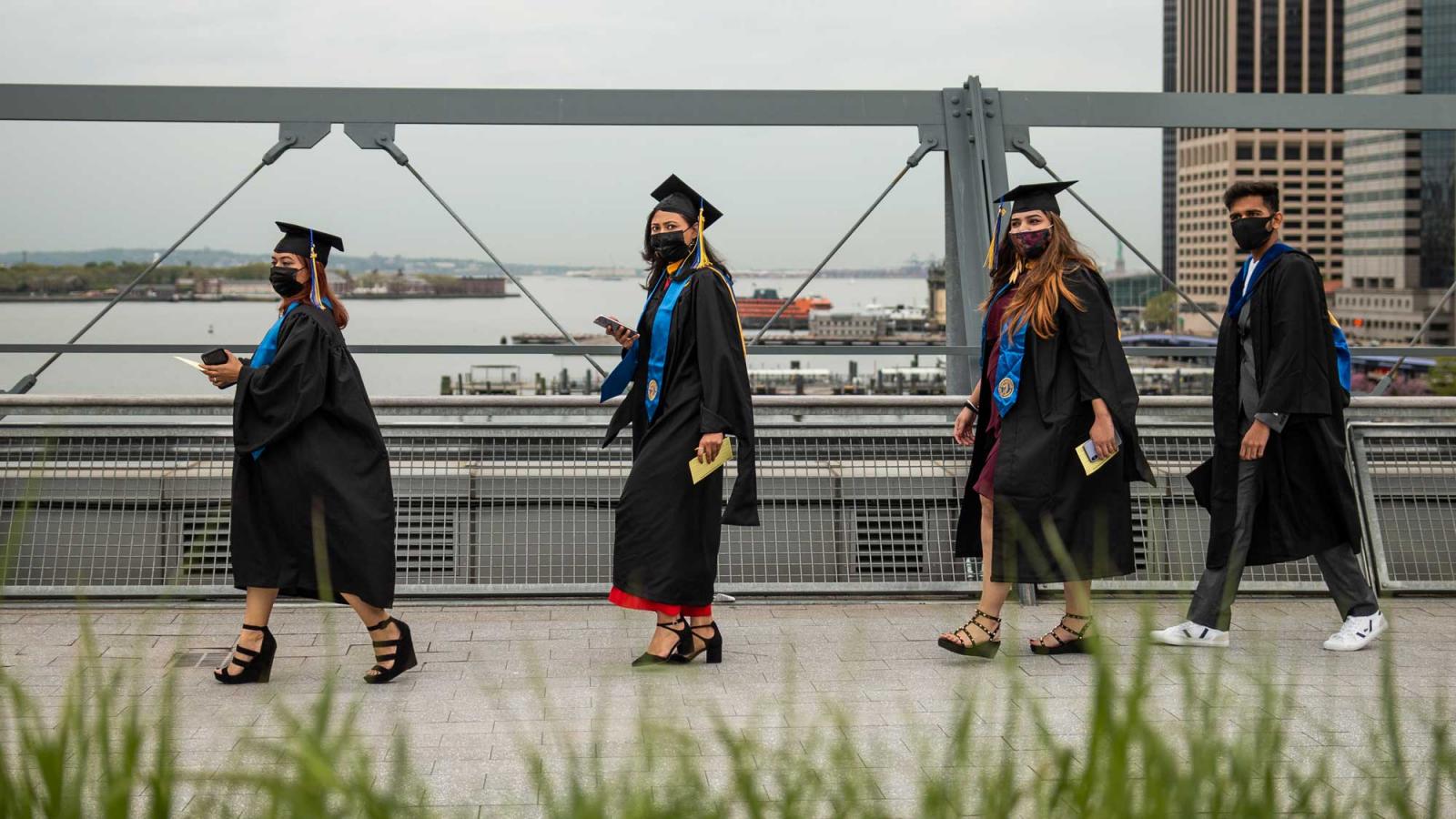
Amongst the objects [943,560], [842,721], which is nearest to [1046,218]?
[943,560]

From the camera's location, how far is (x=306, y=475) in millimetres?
5848

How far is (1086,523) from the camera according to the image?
6.11 meters

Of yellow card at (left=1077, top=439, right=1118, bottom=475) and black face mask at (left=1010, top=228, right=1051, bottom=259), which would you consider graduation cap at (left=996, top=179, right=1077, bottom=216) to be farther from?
yellow card at (left=1077, top=439, right=1118, bottom=475)

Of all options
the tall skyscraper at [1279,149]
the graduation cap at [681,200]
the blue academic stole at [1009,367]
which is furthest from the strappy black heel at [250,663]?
the tall skyscraper at [1279,149]

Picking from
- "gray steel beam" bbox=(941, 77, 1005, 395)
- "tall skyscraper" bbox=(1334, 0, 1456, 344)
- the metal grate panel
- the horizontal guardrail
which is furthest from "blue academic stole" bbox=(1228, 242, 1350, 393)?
"tall skyscraper" bbox=(1334, 0, 1456, 344)

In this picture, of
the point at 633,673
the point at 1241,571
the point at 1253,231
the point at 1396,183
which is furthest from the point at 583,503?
→ the point at 1396,183

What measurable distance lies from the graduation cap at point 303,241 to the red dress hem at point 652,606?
1.59 meters

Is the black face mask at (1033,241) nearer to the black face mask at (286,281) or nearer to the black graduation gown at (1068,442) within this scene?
the black graduation gown at (1068,442)

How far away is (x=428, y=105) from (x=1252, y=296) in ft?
14.4

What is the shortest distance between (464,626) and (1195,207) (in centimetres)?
19242

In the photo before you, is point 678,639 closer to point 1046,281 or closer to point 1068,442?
point 1068,442

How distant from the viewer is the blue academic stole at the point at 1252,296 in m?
6.33

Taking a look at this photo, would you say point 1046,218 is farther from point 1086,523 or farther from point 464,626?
point 464,626

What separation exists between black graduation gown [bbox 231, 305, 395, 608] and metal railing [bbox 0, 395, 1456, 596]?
152 centimetres
